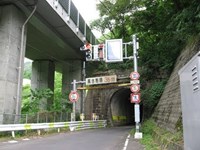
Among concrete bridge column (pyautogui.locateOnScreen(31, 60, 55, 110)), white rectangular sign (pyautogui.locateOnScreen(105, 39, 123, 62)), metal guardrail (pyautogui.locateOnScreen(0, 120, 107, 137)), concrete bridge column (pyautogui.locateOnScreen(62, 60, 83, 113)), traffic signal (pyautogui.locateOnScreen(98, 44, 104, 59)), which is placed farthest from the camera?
concrete bridge column (pyautogui.locateOnScreen(31, 60, 55, 110))

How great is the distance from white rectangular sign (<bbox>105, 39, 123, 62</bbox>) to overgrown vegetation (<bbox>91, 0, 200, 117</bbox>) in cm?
466

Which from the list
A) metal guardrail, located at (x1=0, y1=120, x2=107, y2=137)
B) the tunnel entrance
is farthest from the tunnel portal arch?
metal guardrail, located at (x1=0, y1=120, x2=107, y2=137)

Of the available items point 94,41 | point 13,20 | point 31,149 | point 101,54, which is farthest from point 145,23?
point 31,149

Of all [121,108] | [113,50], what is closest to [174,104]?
[113,50]

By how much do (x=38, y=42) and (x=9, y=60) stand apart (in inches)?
397

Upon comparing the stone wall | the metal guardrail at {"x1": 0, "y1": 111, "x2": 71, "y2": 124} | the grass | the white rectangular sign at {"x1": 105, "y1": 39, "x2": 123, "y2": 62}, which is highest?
the white rectangular sign at {"x1": 105, "y1": 39, "x2": 123, "y2": 62}

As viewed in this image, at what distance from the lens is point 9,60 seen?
14.4 metres

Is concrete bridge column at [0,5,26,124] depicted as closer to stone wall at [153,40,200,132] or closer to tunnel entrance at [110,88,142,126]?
stone wall at [153,40,200,132]

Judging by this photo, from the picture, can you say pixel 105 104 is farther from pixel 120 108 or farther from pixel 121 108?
pixel 121 108

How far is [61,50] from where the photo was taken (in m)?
26.2

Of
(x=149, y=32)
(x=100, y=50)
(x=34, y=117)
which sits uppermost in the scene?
(x=149, y=32)

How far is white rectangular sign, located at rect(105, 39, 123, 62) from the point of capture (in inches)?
609

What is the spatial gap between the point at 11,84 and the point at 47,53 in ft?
43.6

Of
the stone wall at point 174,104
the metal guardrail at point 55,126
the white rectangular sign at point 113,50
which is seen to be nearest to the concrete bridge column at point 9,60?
the metal guardrail at point 55,126
